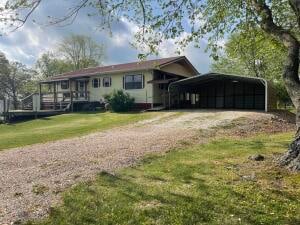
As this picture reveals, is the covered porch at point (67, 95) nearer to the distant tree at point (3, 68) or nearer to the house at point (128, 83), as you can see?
the house at point (128, 83)

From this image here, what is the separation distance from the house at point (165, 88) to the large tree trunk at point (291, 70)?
17512 millimetres

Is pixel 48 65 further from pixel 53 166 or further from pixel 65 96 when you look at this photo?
pixel 53 166

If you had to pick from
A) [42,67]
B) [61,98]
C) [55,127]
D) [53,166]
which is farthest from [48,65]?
[53,166]

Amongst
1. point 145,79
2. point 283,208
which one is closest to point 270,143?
point 283,208

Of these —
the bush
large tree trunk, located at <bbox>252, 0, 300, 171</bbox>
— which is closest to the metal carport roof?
the bush

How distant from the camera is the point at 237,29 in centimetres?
1162

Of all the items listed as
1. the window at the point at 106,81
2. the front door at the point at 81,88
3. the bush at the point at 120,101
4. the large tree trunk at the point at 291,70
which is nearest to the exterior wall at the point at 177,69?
the bush at the point at 120,101

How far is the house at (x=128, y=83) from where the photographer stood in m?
29.8

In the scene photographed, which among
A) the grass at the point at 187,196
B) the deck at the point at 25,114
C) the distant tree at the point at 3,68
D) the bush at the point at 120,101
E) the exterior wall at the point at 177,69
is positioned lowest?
the grass at the point at 187,196

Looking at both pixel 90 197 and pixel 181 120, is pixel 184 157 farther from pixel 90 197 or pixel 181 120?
pixel 181 120

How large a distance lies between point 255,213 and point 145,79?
82.4ft

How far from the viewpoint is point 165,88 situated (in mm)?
31141

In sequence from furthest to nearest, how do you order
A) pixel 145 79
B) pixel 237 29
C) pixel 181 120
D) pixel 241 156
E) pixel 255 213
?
pixel 145 79 < pixel 181 120 < pixel 237 29 < pixel 241 156 < pixel 255 213

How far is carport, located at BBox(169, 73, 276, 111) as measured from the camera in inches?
1184
